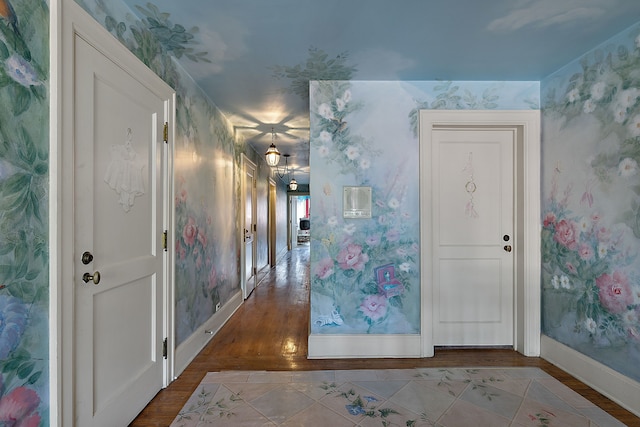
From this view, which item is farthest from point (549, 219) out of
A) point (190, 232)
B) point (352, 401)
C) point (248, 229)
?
point (248, 229)

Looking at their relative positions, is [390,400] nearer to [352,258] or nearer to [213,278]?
[352,258]

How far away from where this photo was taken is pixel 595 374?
77.1 inches

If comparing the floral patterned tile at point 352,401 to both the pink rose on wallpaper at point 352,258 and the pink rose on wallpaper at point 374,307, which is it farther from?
the pink rose on wallpaper at point 352,258

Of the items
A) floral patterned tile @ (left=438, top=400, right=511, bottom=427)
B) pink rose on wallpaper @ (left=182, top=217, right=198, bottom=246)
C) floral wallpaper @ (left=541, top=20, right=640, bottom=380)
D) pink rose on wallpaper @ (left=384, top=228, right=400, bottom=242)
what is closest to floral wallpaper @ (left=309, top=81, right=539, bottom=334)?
pink rose on wallpaper @ (left=384, top=228, right=400, bottom=242)

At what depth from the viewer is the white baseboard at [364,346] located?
95.3 inches

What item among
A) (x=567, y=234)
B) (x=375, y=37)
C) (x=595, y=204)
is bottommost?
(x=567, y=234)

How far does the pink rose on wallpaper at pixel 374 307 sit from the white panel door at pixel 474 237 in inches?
20.2

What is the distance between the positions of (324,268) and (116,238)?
1482mm

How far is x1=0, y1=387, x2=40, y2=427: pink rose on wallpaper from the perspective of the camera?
1018 millimetres

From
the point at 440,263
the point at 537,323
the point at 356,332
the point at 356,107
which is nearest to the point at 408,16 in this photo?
the point at 356,107

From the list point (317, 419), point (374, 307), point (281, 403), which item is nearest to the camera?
point (317, 419)

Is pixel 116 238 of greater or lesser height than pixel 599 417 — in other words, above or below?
above

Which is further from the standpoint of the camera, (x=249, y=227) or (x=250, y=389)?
(x=249, y=227)

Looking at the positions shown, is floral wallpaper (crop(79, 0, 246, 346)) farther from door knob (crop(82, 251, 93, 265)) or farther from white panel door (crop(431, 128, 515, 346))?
white panel door (crop(431, 128, 515, 346))
